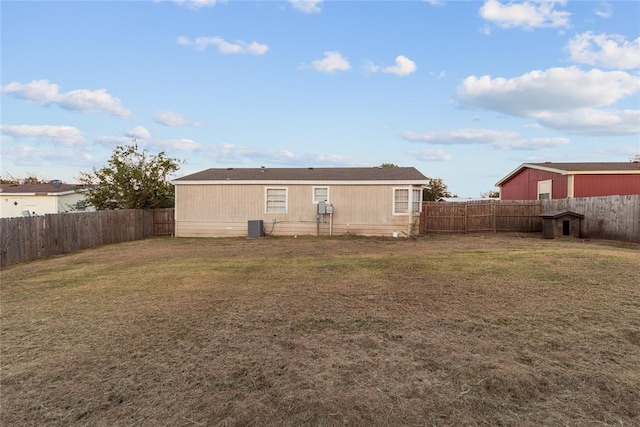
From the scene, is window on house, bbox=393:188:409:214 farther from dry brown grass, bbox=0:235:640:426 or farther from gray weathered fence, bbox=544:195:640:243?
dry brown grass, bbox=0:235:640:426

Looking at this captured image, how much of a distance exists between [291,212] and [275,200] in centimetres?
97

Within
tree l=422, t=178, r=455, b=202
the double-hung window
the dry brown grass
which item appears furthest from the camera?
tree l=422, t=178, r=455, b=202

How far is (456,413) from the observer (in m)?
2.55

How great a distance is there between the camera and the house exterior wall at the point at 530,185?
61.8 feet

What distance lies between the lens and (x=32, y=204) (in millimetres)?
23906

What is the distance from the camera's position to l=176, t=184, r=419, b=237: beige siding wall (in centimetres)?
1625

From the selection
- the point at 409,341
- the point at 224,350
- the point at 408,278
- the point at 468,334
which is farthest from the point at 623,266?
the point at 224,350

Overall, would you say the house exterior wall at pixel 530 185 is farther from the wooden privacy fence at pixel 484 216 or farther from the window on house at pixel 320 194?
the window on house at pixel 320 194

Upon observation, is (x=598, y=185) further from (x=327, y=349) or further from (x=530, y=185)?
(x=327, y=349)

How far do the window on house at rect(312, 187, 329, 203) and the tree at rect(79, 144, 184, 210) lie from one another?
8566 mm

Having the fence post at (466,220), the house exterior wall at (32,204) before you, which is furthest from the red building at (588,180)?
the house exterior wall at (32,204)

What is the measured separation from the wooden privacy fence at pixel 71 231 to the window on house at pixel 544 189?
2070 centimetres

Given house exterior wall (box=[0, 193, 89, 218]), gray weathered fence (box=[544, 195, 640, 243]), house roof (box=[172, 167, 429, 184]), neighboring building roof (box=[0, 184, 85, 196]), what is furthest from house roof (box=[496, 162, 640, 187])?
house exterior wall (box=[0, 193, 89, 218])

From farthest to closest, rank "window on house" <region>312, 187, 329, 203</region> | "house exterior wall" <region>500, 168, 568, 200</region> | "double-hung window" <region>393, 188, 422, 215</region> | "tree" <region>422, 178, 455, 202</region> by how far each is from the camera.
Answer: "tree" <region>422, 178, 455, 202</region>, "house exterior wall" <region>500, 168, 568, 200</region>, "window on house" <region>312, 187, 329, 203</region>, "double-hung window" <region>393, 188, 422, 215</region>
